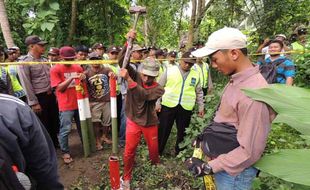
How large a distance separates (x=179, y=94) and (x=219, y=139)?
223 cm

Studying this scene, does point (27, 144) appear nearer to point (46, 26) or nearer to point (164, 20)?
point (46, 26)

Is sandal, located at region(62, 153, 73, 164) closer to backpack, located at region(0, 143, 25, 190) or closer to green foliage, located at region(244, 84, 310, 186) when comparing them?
backpack, located at region(0, 143, 25, 190)

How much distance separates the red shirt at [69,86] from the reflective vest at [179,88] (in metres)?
1.25

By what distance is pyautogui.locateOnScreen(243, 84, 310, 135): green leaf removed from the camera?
40.9 inches

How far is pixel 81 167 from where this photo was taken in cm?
404

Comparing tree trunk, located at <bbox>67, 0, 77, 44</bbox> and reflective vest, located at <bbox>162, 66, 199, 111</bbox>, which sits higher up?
tree trunk, located at <bbox>67, 0, 77, 44</bbox>

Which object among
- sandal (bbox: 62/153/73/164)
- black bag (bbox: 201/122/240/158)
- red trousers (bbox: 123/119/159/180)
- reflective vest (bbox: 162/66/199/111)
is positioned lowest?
sandal (bbox: 62/153/73/164)

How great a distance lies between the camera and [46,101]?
433 cm

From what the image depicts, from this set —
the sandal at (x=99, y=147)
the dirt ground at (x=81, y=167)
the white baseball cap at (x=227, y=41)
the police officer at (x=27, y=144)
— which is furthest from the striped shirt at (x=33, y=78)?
the white baseball cap at (x=227, y=41)

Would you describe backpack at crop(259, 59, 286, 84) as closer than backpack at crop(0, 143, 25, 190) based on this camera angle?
No

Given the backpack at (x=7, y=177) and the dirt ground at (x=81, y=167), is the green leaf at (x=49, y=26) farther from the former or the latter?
the backpack at (x=7, y=177)

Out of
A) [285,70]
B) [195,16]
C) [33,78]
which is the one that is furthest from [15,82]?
[195,16]

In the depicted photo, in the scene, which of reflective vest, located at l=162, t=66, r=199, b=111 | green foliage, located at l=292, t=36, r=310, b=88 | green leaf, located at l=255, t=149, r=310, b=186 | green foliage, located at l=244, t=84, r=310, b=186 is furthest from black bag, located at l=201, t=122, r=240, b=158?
green foliage, located at l=292, t=36, r=310, b=88

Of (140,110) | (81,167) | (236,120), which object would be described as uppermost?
(236,120)
